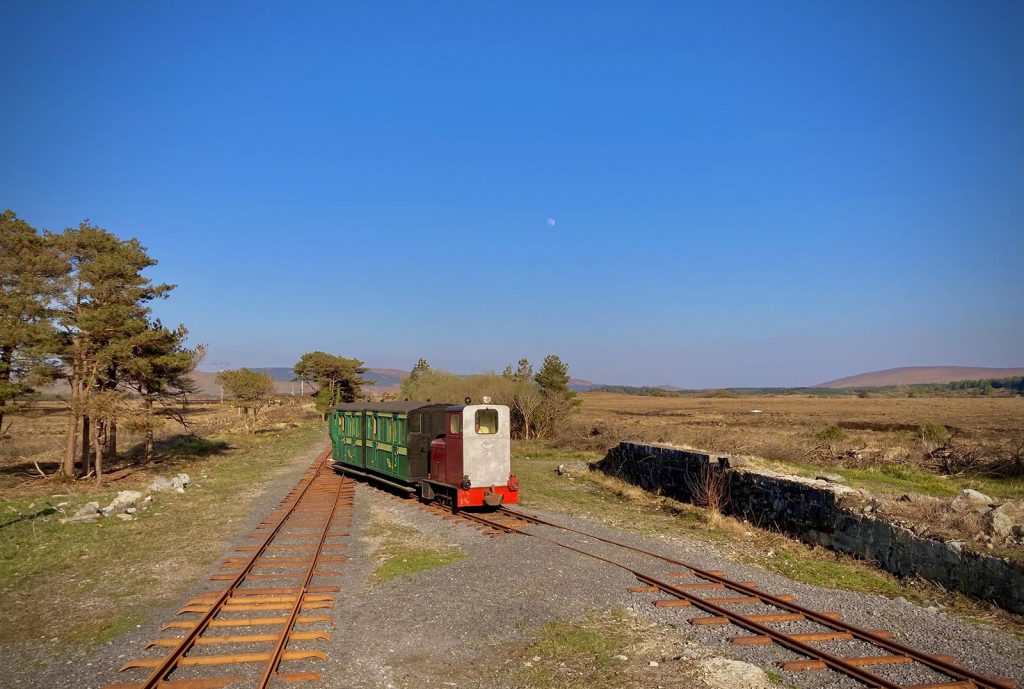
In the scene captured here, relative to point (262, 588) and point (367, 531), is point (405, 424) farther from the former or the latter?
point (262, 588)

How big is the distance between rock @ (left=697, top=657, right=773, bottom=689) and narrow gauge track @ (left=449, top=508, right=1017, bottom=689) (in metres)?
0.44

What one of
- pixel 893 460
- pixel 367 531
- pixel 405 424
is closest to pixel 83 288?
pixel 405 424

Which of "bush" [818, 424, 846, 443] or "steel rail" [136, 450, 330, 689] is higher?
"bush" [818, 424, 846, 443]

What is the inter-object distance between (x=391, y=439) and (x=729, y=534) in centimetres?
947

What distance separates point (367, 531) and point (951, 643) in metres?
10.6

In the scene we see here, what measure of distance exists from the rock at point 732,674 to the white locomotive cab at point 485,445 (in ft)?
30.1

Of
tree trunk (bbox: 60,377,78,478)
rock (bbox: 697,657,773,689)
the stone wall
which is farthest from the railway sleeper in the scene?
tree trunk (bbox: 60,377,78,478)

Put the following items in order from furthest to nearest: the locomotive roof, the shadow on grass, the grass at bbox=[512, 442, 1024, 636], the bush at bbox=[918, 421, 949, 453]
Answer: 1. the shadow on grass
2. the bush at bbox=[918, 421, 949, 453]
3. the locomotive roof
4. the grass at bbox=[512, 442, 1024, 636]

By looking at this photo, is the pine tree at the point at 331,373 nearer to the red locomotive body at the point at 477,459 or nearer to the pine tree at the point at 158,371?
the pine tree at the point at 158,371

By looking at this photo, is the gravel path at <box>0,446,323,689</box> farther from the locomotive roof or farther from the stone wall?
the stone wall

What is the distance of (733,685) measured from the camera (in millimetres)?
6574

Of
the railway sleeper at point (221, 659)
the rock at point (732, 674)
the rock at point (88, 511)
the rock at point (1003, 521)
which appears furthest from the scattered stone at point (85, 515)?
the rock at point (1003, 521)

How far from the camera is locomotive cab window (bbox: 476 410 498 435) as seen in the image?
1605cm

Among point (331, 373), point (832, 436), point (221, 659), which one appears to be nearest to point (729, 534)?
point (221, 659)
